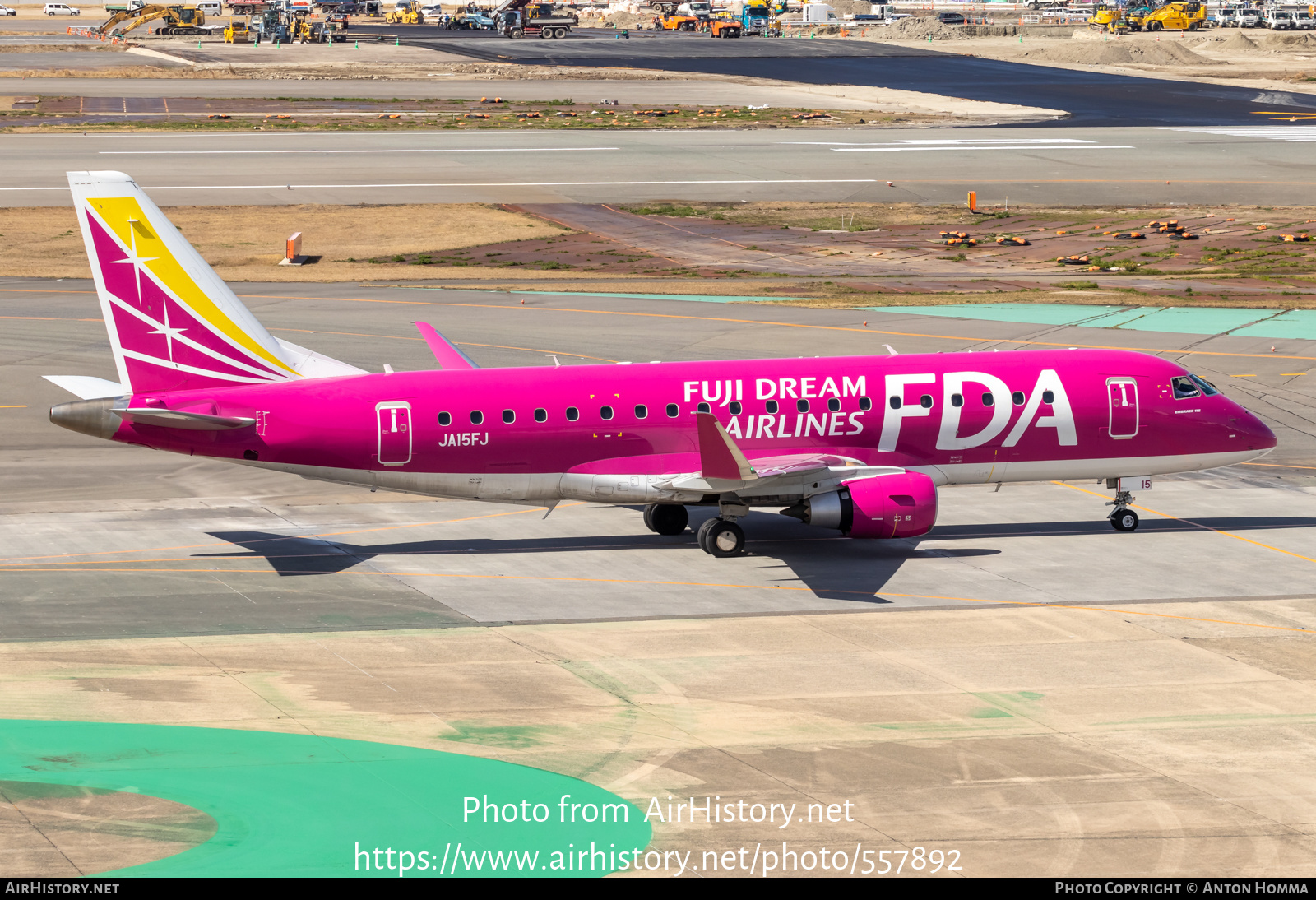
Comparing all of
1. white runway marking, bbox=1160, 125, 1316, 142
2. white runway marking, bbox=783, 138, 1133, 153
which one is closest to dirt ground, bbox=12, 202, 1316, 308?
white runway marking, bbox=783, 138, 1133, 153

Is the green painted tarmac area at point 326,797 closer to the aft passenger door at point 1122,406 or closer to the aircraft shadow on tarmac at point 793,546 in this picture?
the aircraft shadow on tarmac at point 793,546

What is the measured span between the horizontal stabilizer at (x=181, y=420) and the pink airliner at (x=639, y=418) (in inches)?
2.3

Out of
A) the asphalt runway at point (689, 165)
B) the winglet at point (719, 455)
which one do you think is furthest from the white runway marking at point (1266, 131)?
the winglet at point (719, 455)

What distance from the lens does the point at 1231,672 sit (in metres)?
31.5

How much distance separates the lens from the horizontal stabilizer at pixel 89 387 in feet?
125

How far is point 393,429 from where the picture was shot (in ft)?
Answer: 126

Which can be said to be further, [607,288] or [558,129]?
[558,129]

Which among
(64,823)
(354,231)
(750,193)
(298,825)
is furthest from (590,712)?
(750,193)

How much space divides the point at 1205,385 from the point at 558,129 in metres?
101

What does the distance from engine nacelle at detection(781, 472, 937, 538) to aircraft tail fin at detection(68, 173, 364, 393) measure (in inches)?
621

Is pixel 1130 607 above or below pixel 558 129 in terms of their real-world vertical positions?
below

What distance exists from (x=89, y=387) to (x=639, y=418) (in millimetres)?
14612

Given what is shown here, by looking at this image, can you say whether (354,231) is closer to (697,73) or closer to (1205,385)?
(1205,385)

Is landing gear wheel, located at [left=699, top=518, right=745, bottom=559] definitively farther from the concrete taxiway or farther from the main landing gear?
the concrete taxiway
